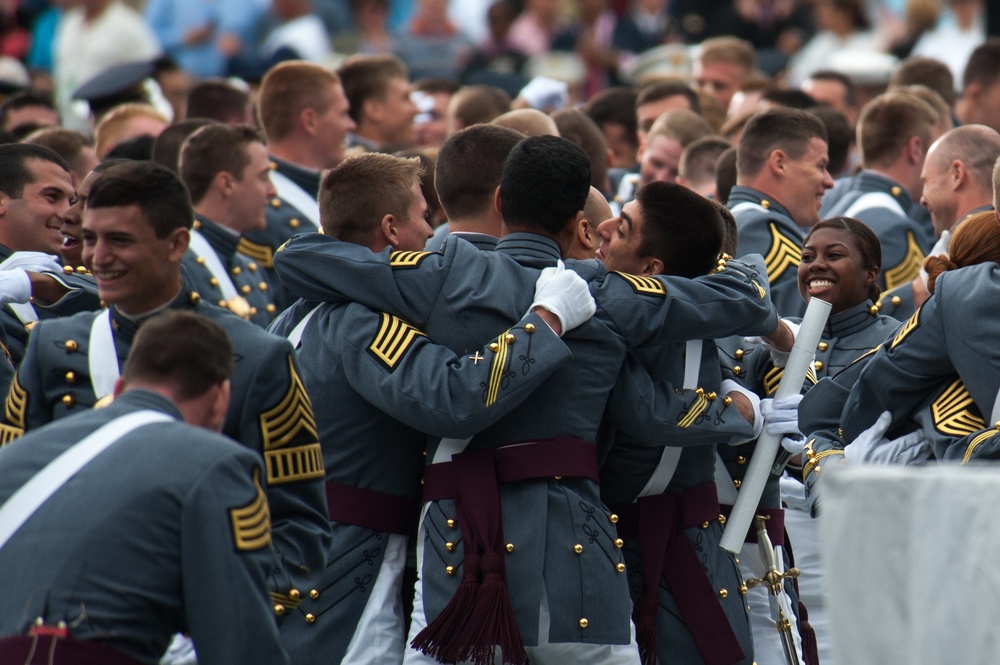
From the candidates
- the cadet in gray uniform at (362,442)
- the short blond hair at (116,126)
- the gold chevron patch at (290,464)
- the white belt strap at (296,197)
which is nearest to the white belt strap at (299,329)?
the cadet in gray uniform at (362,442)

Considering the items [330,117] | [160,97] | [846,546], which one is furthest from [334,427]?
[160,97]

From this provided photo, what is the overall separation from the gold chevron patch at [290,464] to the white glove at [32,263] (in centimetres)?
169

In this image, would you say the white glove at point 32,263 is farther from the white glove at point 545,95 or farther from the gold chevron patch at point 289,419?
the white glove at point 545,95

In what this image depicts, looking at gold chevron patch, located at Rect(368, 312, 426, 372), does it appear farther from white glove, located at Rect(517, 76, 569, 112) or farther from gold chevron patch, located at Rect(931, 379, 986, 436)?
white glove, located at Rect(517, 76, 569, 112)

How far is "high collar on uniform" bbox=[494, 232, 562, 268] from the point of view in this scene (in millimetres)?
4535

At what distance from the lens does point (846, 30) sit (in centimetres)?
1491

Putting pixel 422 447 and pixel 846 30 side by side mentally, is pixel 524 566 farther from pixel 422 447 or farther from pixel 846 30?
pixel 846 30

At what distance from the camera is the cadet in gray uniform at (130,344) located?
154 inches

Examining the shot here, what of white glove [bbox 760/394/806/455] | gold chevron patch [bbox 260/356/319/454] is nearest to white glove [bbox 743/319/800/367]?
white glove [bbox 760/394/806/455]

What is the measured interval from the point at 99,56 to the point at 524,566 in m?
9.74

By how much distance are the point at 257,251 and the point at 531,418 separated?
3.17 m

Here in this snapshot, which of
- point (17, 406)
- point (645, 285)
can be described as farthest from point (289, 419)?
point (645, 285)

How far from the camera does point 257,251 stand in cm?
730

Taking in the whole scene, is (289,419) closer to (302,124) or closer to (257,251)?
(257,251)
